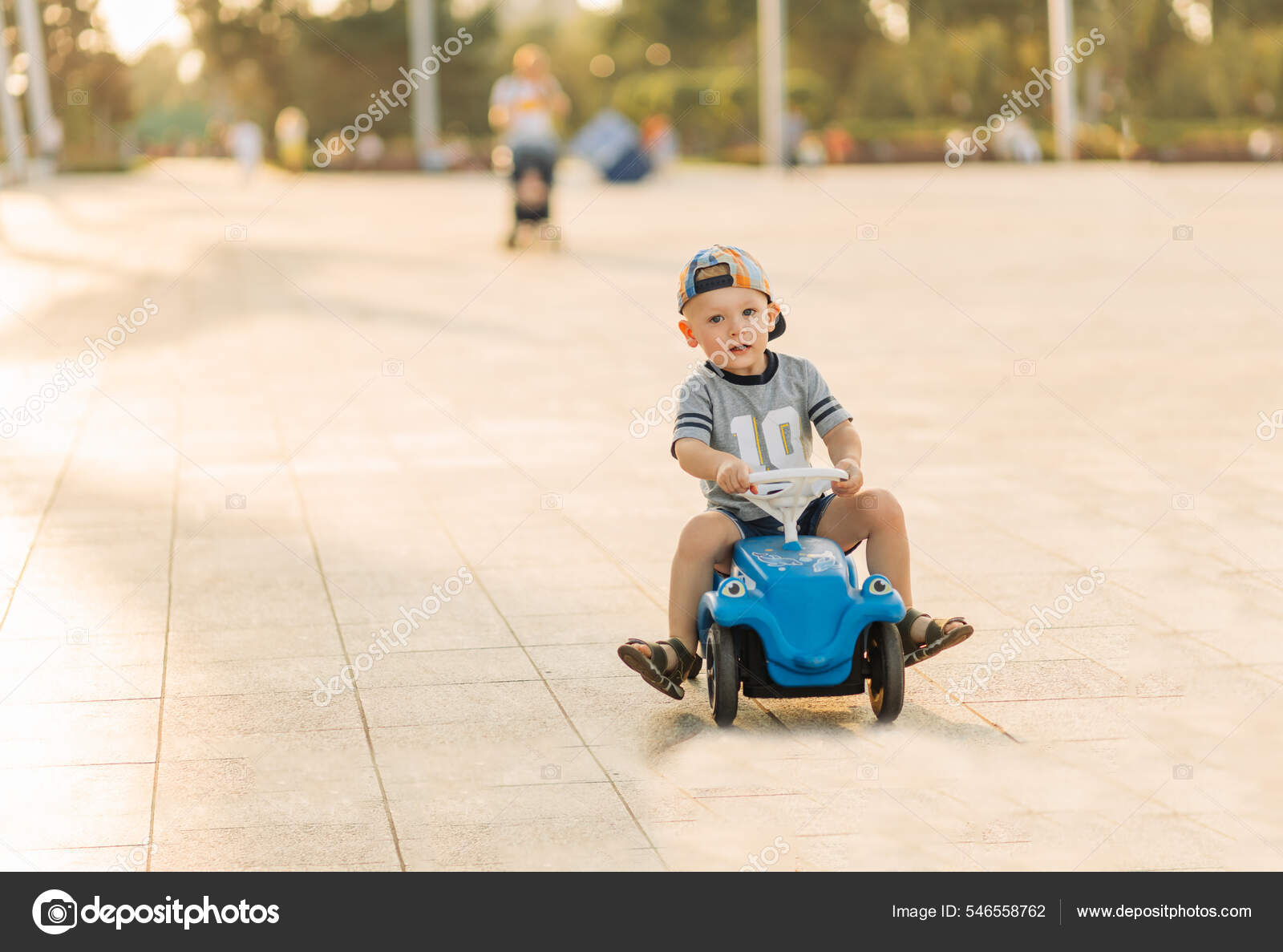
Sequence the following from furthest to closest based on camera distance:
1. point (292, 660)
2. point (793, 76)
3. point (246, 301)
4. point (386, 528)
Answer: point (793, 76)
point (246, 301)
point (386, 528)
point (292, 660)

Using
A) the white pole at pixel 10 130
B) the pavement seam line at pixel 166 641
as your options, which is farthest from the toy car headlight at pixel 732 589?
the white pole at pixel 10 130

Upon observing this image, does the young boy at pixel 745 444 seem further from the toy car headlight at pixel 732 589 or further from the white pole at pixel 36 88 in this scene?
the white pole at pixel 36 88

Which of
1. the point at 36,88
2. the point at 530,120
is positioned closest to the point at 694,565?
the point at 530,120

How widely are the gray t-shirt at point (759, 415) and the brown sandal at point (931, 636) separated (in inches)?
20.5

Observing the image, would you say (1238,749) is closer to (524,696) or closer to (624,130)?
(524,696)

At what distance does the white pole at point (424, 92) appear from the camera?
48.3 m

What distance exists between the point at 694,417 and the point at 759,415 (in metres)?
0.19

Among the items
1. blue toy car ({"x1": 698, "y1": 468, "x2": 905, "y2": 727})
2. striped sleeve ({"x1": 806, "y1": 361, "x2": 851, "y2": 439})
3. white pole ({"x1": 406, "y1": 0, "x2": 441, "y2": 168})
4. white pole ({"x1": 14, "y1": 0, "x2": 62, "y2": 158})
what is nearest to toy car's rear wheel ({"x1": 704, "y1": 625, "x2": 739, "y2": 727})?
blue toy car ({"x1": 698, "y1": 468, "x2": 905, "y2": 727})

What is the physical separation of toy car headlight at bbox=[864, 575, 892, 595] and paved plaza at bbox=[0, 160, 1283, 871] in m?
0.37

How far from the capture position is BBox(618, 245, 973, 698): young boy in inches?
184

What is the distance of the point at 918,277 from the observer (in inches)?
638
